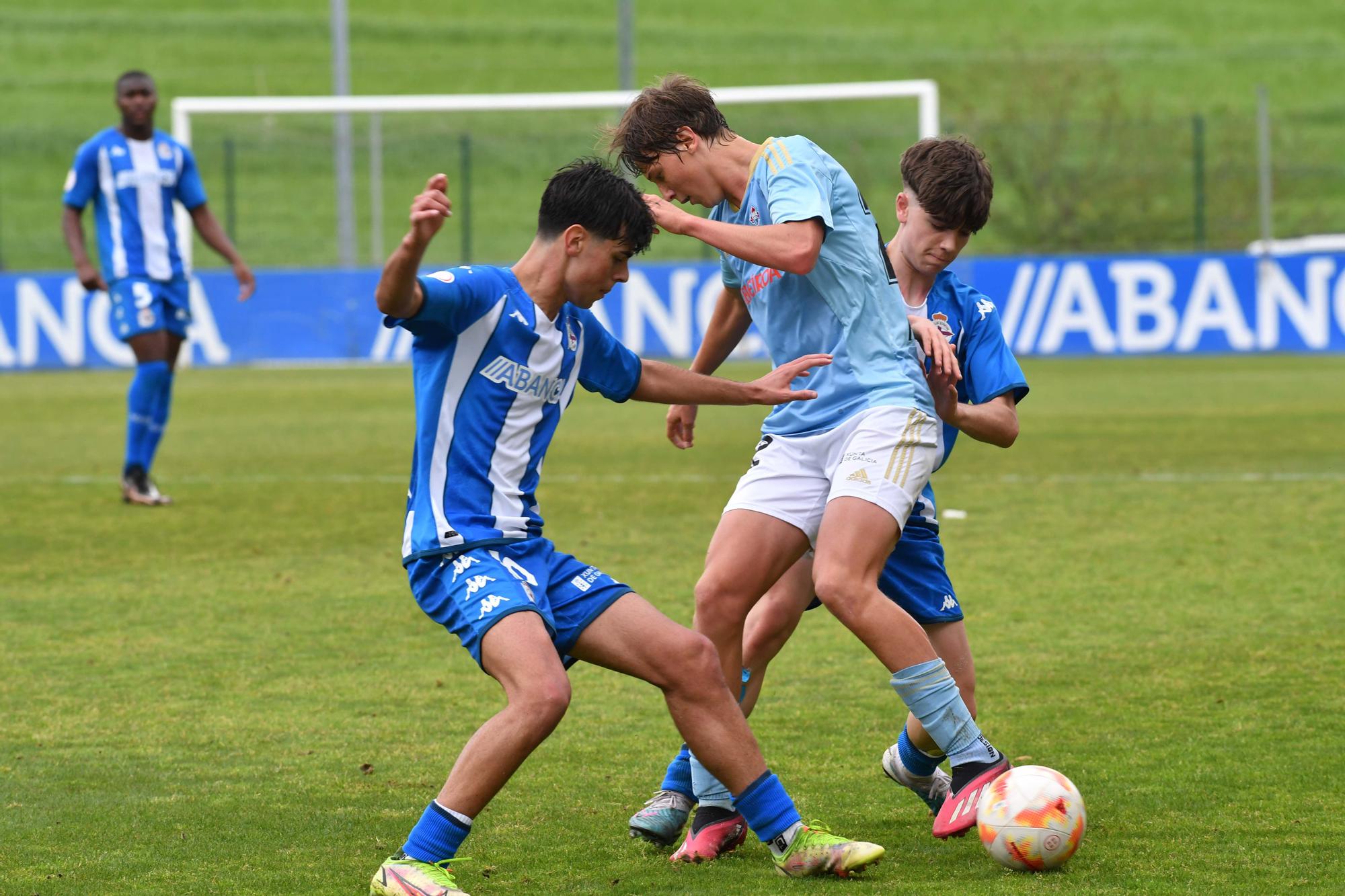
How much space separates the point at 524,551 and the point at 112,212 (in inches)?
277

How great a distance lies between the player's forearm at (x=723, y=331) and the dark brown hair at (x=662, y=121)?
0.50 meters

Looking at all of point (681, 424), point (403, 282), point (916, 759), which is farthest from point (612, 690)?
point (403, 282)

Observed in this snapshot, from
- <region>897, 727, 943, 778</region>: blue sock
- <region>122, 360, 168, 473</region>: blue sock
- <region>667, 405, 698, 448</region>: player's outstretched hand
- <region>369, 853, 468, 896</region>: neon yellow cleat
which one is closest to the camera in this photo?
<region>369, 853, 468, 896</region>: neon yellow cleat

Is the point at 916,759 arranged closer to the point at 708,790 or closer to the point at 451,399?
the point at 708,790

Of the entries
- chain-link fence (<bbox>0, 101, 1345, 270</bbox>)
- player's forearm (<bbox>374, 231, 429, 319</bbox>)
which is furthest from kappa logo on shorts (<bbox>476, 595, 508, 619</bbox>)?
chain-link fence (<bbox>0, 101, 1345, 270</bbox>)

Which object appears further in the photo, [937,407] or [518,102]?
[518,102]

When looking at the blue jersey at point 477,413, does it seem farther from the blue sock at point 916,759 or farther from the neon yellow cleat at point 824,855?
the blue sock at point 916,759

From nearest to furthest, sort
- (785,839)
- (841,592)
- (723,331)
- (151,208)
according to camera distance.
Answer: (785,839) → (841,592) → (723,331) → (151,208)

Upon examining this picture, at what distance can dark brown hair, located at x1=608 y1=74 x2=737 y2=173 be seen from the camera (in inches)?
164

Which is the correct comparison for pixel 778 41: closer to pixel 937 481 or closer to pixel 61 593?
pixel 937 481

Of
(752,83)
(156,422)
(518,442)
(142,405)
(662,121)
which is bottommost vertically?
(752,83)

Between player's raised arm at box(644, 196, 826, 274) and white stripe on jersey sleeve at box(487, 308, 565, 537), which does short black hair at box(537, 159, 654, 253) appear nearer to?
player's raised arm at box(644, 196, 826, 274)

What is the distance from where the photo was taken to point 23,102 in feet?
147

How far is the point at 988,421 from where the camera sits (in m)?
4.14
